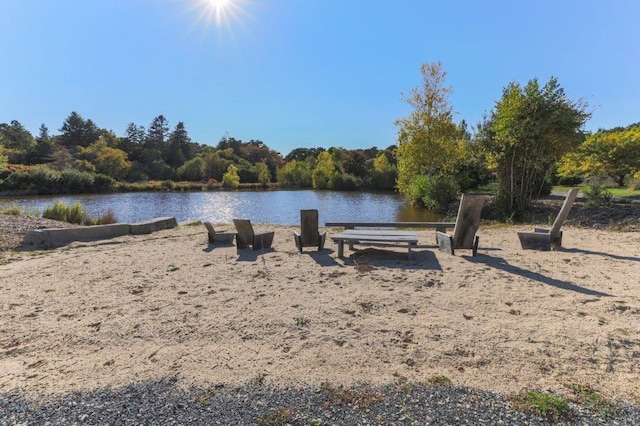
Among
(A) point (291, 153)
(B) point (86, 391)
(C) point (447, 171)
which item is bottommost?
(B) point (86, 391)

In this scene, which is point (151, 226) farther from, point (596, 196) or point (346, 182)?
point (346, 182)

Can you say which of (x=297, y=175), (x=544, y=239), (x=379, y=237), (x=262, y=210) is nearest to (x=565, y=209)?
(x=544, y=239)

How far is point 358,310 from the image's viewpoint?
3.59 metres

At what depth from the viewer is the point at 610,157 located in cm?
2103

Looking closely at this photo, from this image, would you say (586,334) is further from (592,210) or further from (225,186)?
(225,186)

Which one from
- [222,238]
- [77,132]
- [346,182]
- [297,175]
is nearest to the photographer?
[222,238]

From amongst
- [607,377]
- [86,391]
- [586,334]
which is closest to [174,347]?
[86,391]

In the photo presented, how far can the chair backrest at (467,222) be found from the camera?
18.4 ft

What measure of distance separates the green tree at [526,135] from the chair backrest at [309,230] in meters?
8.79

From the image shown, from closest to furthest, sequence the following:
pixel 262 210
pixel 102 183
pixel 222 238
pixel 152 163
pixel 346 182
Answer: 1. pixel 222 238
2. pixel 262 210
3. pixel 346 182
4. pixel 102 183
5. pixel 152 163

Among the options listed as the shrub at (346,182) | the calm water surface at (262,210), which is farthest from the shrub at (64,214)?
the shrub at (346,182)

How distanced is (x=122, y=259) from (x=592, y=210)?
44.9 feet

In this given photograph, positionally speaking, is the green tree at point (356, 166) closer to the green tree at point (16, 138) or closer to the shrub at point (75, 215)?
the shrub at point (75, 215)

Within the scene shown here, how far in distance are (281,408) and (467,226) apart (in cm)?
469
